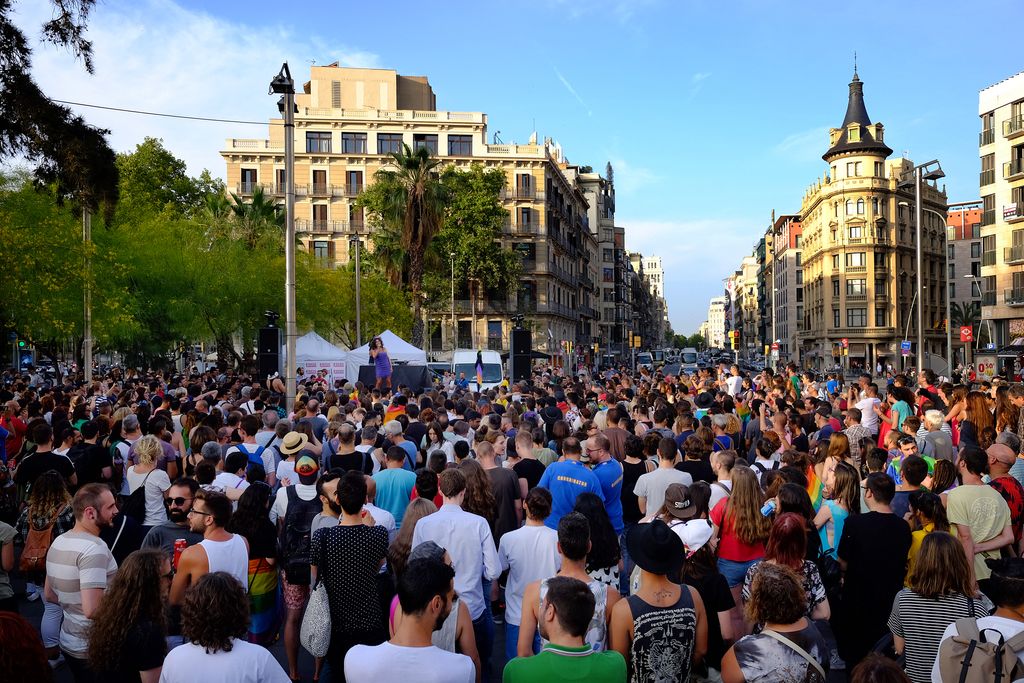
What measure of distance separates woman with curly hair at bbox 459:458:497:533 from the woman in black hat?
2.58 meters

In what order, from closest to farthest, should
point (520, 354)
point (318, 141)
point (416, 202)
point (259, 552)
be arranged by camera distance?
point (259, 552) < point (520, 354) < point (416, 202) < point (318, 141)

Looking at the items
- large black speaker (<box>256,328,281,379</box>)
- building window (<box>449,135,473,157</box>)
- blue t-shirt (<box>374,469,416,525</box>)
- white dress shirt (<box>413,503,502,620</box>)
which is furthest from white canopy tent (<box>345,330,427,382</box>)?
building window (<box>449,135,473,157</box>)

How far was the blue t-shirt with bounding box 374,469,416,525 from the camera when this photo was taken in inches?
270

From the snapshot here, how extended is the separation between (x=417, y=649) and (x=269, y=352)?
18.2 metres

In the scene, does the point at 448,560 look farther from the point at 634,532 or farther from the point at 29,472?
the point at 29,472

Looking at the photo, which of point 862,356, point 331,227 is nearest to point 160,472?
point 331,227

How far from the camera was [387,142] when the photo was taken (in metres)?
58.3

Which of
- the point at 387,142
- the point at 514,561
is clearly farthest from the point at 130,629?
the point at 387,142

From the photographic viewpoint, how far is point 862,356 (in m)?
70.2

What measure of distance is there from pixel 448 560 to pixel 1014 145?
4514cm

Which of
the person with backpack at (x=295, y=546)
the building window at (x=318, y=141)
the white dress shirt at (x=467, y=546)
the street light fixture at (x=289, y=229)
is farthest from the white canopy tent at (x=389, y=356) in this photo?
the building window at (x=318, y=141)

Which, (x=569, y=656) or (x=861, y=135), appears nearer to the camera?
(x=569, y=656)

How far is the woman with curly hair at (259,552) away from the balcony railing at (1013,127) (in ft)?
147

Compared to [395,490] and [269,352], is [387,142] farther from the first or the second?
[395,490]
